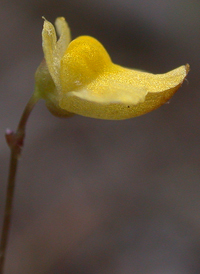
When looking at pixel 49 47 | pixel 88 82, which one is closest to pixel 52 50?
pixel 49 47

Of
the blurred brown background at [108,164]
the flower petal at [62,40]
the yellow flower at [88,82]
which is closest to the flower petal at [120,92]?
the yellow flower at [88,82]

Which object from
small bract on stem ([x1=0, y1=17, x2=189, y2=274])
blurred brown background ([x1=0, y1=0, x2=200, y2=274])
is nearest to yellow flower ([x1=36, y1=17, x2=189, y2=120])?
small bract on stem ([x1=0, y1=17, x2=189, y2=274])

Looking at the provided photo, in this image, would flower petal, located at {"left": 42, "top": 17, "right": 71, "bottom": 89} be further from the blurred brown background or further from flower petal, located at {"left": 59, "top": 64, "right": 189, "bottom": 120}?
the blurred brown background

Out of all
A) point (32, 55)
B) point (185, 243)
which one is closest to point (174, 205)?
point (185, 243)

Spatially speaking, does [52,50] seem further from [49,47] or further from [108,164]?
[108,164]

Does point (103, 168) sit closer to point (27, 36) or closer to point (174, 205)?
point (174, 205)

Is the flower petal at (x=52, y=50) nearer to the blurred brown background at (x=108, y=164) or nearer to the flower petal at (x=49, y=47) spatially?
the flower petal at (x=49, y=47)
